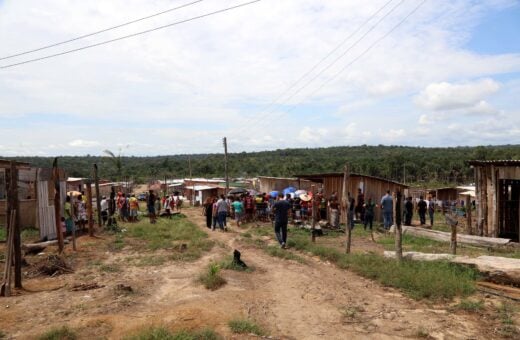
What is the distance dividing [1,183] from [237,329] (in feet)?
51.2

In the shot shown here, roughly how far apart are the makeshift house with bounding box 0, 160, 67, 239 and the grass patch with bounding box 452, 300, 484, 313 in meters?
13.6

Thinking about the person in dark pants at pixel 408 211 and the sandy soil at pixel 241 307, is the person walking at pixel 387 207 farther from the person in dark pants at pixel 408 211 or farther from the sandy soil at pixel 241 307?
the sandy soil at pixel 241 307

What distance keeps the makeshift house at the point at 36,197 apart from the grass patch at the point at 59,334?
34.0ft

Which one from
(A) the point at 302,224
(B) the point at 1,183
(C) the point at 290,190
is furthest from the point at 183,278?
(C) the point at 290,190

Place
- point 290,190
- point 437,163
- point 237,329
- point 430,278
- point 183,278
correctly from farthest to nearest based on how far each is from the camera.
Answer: point 437,163, point 290,190, point 183,278, point 430,278, point 237,329

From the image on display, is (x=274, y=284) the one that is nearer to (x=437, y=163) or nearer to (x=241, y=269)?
(x=241, y=269)

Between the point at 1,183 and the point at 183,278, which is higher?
the point at 1,183

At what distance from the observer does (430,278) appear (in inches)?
353

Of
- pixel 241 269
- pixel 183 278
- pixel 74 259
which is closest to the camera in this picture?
pixel 183 278

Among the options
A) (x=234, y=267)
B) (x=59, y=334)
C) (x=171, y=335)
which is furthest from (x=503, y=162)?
(x=59, y=334)

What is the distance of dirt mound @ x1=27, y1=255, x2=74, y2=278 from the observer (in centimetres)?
1033

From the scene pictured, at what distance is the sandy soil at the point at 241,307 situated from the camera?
6.55 metres

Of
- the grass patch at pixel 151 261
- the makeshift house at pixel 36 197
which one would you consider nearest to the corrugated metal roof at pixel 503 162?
the grass patch at pixel 151 261

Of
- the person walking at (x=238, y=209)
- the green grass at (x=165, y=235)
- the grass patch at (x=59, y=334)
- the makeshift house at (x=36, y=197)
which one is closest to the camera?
the grass patch at (x=59, y=334)
